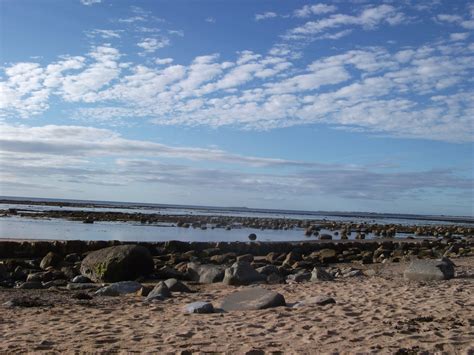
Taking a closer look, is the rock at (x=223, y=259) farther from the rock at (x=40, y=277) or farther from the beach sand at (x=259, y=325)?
the beach sand at (x=259, y=325)

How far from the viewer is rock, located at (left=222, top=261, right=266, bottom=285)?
44.2 feet

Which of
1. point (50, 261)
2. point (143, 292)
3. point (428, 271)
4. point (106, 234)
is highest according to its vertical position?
point (428, 271)

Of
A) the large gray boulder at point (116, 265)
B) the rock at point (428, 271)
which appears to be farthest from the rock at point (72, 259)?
the rock at point (428, 271)

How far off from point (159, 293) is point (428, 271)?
6.86 m

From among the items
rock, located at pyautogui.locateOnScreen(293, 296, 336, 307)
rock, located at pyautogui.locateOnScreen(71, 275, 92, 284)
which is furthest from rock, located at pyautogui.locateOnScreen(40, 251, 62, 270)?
rock, located at pyautogui.locateOnScreen(293, 296, 336, 307)

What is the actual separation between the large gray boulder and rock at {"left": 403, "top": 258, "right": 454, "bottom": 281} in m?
7.66

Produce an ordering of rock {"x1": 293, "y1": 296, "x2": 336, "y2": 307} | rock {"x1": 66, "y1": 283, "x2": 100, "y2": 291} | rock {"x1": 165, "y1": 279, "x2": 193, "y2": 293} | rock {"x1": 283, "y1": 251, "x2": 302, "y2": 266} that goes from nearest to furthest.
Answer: rock {"x1": 293, "y1": 296, "x2": 336, "y2": 307} < rock {"x1": 165, "y1": 279, "x2": 193, "y2": 293} < rock {"x1": 66, "y1": 283, "x2": 100, "y2": 291} < rock {"x1": 283, "y1": 251, "x2": 302, "y2": 266}

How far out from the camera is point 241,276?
531 inches

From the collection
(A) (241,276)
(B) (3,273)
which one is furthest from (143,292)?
(B) (3,273)

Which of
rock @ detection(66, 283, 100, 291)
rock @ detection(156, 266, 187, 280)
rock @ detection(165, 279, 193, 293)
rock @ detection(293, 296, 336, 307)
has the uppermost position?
rock @ detection(293, 296, 336, 307)

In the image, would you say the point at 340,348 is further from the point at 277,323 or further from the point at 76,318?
the point at 76,318

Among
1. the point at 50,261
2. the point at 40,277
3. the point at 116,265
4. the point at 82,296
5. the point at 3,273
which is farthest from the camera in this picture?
the point at 50,261

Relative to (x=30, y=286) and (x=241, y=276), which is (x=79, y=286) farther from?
(x=241, y=276)

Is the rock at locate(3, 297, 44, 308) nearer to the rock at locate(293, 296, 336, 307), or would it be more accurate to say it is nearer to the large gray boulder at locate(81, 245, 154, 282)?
the large gray boulder at locate(81, 245, 154, 282)
